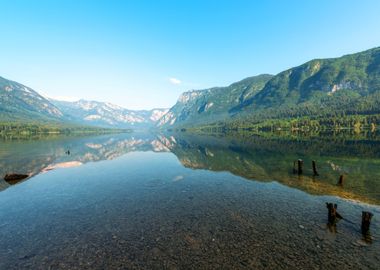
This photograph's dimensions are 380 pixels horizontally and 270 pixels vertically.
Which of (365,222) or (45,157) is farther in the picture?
(45,157)

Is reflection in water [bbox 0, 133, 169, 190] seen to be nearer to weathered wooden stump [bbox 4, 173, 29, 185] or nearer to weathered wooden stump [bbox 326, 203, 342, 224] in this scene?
weathered wooden stump [bbox 4, 173, 29, 185]

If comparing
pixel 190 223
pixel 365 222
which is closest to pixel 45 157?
pixel 190 223

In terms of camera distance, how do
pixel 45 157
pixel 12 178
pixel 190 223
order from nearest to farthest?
pixel 190 223 < pixel 12 178 < pixel 45 157

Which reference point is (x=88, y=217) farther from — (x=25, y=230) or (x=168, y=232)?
(x=168, y=232)

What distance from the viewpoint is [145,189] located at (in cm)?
3997

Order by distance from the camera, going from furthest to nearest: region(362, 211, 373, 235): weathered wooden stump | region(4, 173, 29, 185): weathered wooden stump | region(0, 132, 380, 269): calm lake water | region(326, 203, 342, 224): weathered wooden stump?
region(4, 173, 29, 185): weathered wooden stump, region(326, 203, 342, 224): weathered wooden stump, region(362, 211, 373, 235): weathered wooden stump, region(0, 132, 380, 269): calm lake water

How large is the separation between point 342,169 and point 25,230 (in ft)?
205

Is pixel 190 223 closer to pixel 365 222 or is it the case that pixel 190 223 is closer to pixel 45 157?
pixel 365 222

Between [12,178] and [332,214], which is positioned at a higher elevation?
[332,214]

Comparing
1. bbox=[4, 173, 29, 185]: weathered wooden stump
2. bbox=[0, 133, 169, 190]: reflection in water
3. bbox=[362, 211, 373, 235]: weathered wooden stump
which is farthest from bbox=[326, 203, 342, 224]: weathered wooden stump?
bbox=[4, 173, 29, 185]: weathered wooden stump

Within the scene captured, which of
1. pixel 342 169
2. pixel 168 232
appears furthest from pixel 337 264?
pixel 342 169

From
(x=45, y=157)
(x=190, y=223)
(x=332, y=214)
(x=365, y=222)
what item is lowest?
(x=45, y=157)

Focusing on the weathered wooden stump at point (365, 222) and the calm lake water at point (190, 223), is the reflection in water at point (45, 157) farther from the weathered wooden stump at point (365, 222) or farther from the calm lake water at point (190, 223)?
the weathered wooden stump at point (365, 222)

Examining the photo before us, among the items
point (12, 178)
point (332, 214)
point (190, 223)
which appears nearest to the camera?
point (332, 214)
